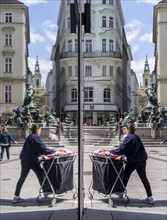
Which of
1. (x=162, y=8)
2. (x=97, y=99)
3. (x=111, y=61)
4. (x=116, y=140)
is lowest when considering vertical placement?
(x=116, y=140)

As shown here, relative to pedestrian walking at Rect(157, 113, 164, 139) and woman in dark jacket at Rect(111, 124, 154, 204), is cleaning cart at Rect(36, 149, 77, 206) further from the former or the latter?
pedestrian walking at Rect(157, 113, 164, 139)

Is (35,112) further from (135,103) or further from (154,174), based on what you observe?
(135,103)

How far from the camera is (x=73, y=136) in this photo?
3669cm

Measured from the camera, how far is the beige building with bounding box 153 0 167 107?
60.7 metres

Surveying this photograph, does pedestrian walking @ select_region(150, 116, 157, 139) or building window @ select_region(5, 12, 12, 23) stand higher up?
building window @ select_region(5, 12, 12, 23)

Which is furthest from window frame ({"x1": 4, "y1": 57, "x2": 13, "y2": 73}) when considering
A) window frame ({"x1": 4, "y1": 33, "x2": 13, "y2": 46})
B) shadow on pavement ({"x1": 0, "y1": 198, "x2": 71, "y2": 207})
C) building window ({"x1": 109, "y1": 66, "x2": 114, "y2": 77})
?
shadow on pavement ({"x1": 0, "y1": 198, "x2": 71, "y2": 207})

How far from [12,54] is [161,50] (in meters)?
19.4

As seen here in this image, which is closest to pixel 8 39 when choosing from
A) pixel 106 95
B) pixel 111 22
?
pixel 106 95

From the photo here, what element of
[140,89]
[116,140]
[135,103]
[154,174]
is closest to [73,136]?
[116,140]

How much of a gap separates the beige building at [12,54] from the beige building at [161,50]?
16.8 meters

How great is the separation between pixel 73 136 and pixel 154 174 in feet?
76.6

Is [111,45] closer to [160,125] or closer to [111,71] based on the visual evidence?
[111,71]

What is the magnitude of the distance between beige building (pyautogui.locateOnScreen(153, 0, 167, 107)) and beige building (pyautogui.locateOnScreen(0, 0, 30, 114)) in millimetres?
16776

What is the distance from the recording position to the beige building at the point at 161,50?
199 ft
